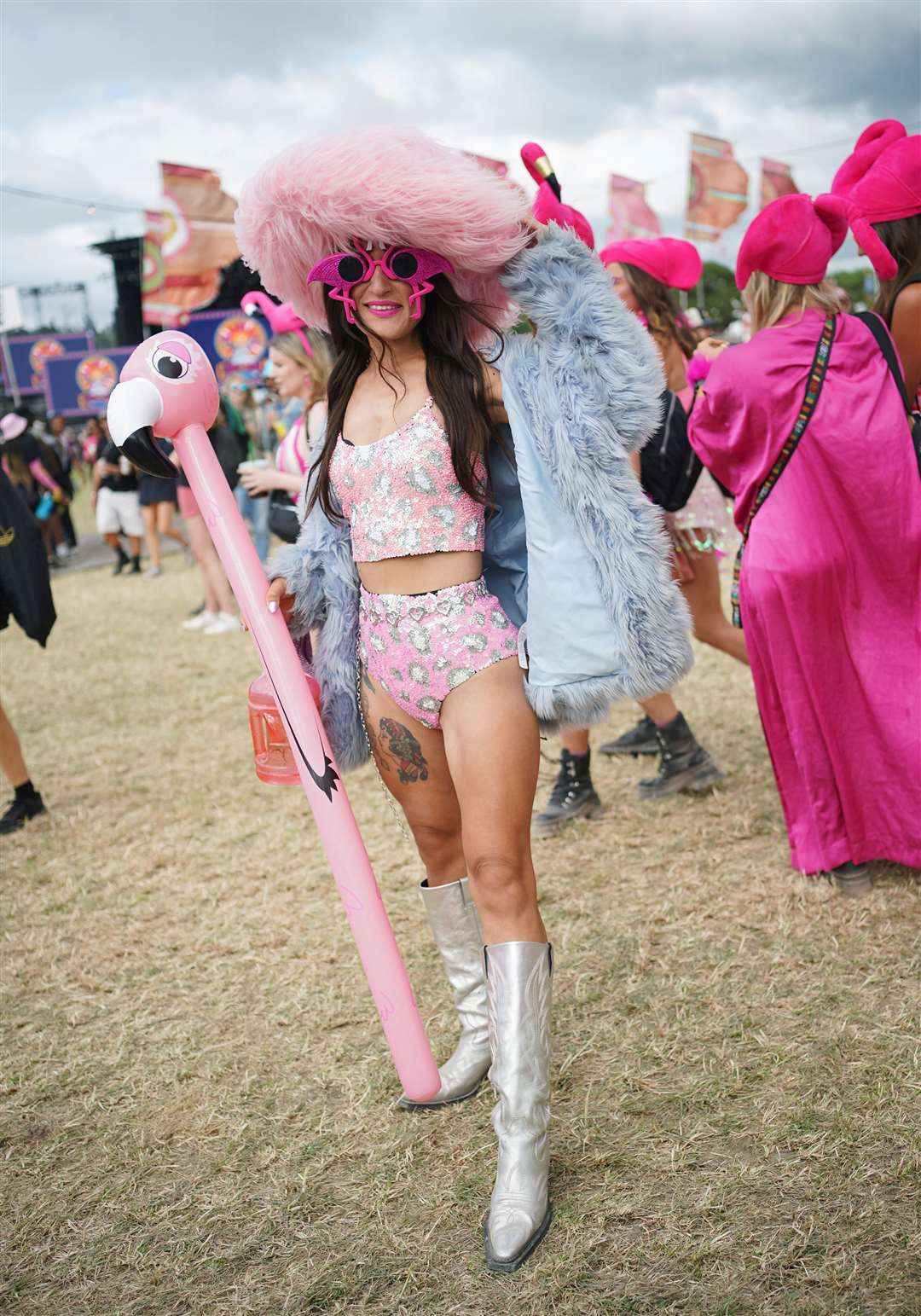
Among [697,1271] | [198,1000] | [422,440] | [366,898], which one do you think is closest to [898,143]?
[422,440]

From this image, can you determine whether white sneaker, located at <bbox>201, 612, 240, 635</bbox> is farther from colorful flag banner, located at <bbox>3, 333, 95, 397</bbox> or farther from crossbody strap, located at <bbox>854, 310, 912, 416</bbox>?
colorful flag banner, located at <bbox>3, 333, 95, 397</bbox>

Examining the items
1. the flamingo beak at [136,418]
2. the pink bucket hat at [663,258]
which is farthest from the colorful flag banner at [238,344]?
the flamingo beak at [136,418]

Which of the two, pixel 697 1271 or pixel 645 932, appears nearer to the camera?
pixel 697 1271

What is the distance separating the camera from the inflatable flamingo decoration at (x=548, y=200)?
2.14 metres

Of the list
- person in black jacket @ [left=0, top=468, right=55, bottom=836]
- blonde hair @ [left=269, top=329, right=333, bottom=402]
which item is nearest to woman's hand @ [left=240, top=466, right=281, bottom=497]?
blonde hair @ [left=269, top=329, right=333, bottom=402]

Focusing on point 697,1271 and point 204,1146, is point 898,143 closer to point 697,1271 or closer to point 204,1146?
point 697,1271

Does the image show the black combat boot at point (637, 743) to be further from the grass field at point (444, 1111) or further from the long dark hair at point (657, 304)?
the long dark hair at point (657, 304)

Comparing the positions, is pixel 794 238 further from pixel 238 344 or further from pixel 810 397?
pixel 238 344

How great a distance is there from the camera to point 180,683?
7.20 metres

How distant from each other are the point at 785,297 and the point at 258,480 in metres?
2.32

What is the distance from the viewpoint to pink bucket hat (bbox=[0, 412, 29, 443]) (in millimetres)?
7629

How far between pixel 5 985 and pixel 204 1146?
124 cm

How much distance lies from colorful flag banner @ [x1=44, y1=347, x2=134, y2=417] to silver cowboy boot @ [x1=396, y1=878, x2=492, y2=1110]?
3022 cm

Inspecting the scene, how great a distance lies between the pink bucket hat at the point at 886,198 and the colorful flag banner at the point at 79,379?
97.2 ft
